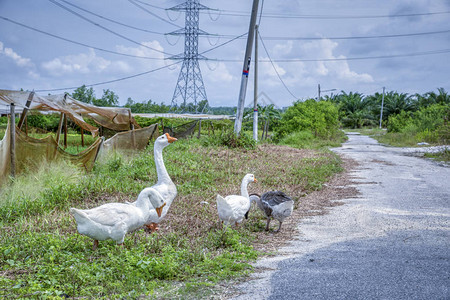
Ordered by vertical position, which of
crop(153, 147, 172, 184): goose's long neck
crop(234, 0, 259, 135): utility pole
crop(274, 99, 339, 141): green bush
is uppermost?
crop(234, 0, 259, 135): utility pole

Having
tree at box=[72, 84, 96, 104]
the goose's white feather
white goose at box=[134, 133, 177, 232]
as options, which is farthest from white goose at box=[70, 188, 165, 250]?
tree at box=[72, 84, 96, 104]

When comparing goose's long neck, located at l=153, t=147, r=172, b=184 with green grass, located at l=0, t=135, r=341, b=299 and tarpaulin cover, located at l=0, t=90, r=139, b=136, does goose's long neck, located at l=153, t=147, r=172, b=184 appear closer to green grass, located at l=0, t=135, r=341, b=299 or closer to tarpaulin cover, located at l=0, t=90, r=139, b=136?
green grass, located at l=0, t=135, r=341, b=299

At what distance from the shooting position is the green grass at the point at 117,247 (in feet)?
14.1

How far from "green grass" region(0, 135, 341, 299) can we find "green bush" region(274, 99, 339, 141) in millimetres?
20899

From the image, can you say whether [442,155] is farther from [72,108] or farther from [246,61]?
[72,108]

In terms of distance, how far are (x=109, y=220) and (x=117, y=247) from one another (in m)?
0.43

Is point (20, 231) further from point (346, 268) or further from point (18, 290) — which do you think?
point (346, 268)

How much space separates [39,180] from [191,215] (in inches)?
150

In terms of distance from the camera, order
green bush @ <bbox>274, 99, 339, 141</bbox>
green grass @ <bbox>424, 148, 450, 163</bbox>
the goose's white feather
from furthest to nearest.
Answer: green bush @ <bbox>274, 99, 339, 141</bbox> < green grass @ <bbox>424, 148, 450, 163</bbox> < the goose's white feather

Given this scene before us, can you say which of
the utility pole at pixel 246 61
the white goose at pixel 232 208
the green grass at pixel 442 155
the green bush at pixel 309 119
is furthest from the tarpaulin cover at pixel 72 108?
the green grass at pixel 442 155

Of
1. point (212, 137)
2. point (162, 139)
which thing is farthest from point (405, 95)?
point (162, 139)

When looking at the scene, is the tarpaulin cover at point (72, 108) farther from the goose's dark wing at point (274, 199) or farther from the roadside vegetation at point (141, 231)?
the goose's dark wing at point (274, 199)

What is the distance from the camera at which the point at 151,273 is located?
15.1 ft

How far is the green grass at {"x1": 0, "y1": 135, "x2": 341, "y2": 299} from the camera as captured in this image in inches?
169
